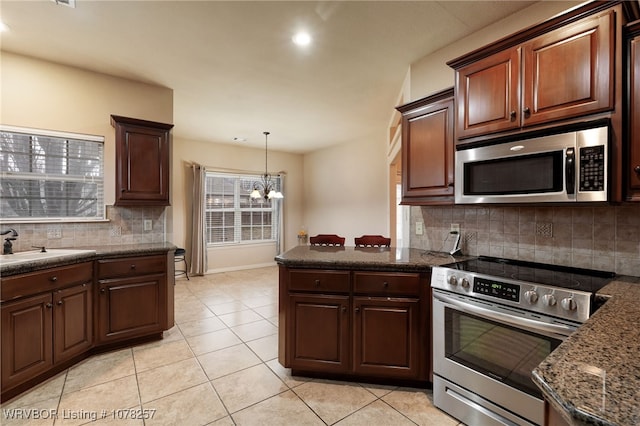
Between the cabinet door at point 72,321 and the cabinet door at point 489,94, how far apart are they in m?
3.26

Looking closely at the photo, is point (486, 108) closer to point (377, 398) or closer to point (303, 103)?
point (377, 398)

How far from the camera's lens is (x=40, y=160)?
2816mm

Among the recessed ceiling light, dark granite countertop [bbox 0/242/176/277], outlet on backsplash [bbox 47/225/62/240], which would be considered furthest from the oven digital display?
outlet on backsplash [bbox 47/225/62/240]

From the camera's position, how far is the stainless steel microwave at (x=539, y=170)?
59.8 inches

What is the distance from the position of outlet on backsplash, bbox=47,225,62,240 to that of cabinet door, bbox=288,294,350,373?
2410 mm

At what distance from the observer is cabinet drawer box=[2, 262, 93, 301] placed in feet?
6.46

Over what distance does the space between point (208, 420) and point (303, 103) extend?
3.52m

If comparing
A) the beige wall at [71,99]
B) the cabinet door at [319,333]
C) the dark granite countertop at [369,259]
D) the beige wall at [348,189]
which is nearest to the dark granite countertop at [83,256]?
the beige wall at [71,99]

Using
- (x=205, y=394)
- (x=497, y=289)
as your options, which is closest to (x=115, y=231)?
(x=205, y=394)

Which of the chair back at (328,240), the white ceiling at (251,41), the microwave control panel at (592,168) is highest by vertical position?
the white ceiling at (251,41)

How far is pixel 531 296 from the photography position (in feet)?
4.95

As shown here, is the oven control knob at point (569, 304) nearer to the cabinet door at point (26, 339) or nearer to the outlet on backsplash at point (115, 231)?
the cabinet door at point (26, 339)

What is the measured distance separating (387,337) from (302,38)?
246cm

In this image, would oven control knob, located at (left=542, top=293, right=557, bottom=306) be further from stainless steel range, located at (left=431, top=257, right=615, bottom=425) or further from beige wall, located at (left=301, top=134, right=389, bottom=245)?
beige wall, located at (left=301, top=134, right=389, bottom=245)
